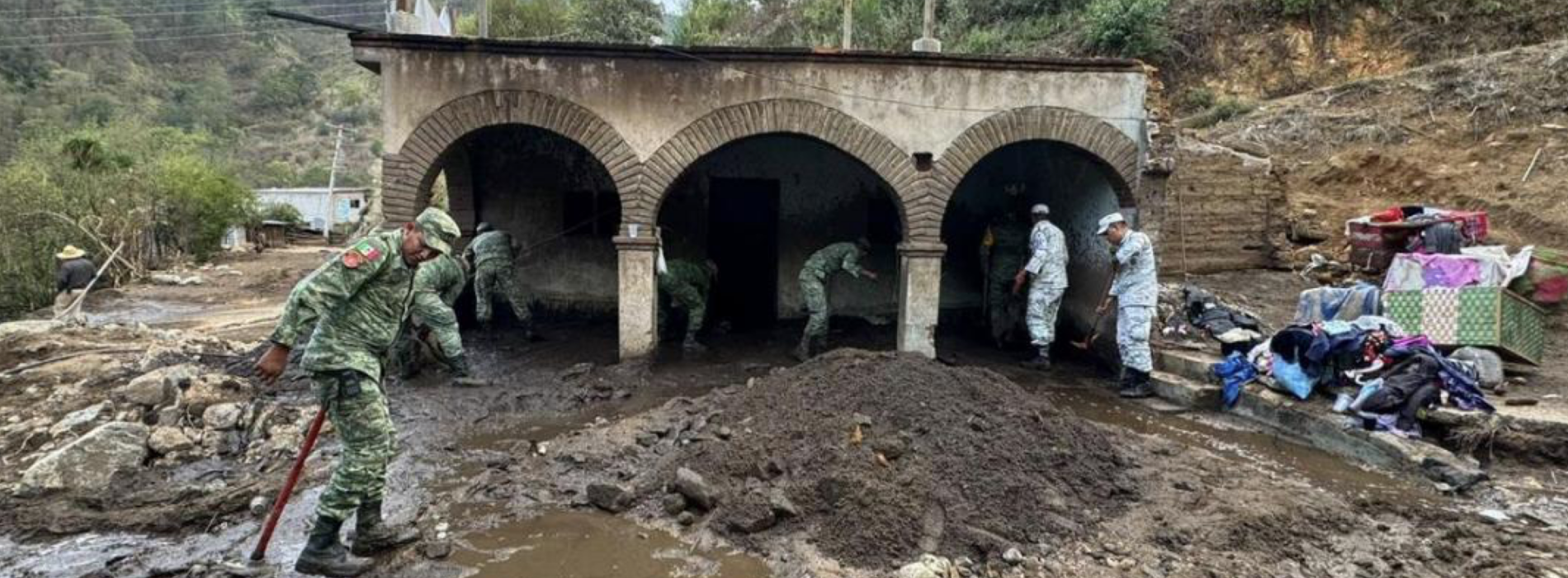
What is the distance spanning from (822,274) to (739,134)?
194cm

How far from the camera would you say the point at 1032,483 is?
188 inches

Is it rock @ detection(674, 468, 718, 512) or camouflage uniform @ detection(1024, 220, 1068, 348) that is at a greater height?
camouflage uniform @ detection(1024, 220, 1068, 348)

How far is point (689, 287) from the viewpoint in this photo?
29.8 feet

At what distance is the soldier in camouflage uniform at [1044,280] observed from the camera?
→ 28.1 feet

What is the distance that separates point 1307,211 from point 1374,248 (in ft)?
7.55

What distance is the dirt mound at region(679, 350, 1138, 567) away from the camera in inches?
169

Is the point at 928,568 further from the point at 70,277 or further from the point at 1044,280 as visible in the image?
the point at 70,277

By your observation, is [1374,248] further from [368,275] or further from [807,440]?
[368,275]

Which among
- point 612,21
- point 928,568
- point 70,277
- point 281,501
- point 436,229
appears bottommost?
point 928,568

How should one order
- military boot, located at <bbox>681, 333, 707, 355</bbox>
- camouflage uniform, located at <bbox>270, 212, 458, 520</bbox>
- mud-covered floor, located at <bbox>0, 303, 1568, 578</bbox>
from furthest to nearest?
military boot, located at <bbox>681, 333, 707, 355</bbox> → mud-covered floor, located at <bbox>0, 303, 1568, 578</bbox> → camouflage uniform, located at <bbox>270, 212, 458, 520</bbox>

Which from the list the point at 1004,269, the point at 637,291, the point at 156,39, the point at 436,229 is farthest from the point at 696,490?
the point at 156,39

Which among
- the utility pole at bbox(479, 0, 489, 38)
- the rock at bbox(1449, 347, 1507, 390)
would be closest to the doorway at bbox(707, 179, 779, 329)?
the utility pole at bbox(479, 0, 489, 38)

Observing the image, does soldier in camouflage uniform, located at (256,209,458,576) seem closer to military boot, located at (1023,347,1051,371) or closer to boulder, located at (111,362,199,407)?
boulder, located at (111,362,199,407)

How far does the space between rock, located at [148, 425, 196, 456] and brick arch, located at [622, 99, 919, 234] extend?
13.1 ft
